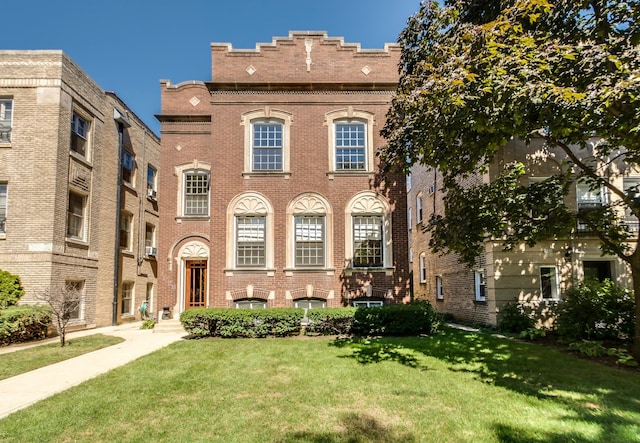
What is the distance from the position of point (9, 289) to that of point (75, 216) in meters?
3.41

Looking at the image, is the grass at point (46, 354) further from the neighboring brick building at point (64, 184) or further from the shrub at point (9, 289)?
the neighboring brick building at point (64, 184)

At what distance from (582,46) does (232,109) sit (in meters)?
10.6

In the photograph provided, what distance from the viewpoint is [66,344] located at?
1044cm

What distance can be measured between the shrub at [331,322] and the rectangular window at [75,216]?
985 centimetres

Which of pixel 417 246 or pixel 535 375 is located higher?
pixel 417 246

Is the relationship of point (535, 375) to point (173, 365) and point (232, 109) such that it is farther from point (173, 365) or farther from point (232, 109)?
point (232, 109)

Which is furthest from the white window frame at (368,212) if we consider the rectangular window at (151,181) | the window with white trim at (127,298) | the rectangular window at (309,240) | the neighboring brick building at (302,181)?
the rectangular window at (151,181)


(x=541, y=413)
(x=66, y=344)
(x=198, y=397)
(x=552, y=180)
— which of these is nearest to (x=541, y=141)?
(x=552, y=180)

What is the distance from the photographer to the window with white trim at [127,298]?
16.7 meters

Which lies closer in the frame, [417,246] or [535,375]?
[535,375]

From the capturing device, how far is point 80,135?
14195mm

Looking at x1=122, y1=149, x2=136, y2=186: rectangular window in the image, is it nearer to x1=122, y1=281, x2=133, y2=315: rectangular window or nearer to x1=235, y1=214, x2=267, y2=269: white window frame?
x1=122, y1=281, x2=133, y2=315: rectangular window

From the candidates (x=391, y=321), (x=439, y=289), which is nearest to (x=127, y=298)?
(x=391, y=321)

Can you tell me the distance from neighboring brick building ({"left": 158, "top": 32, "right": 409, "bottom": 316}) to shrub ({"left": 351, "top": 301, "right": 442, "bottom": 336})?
157 cm
